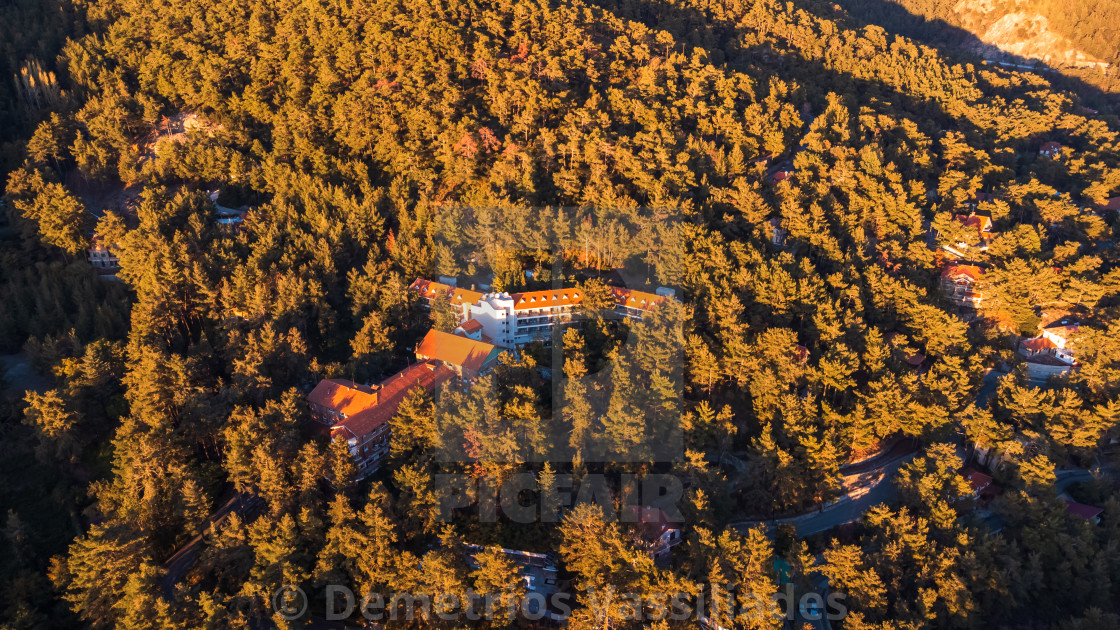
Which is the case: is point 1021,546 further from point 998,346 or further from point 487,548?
point 487,548

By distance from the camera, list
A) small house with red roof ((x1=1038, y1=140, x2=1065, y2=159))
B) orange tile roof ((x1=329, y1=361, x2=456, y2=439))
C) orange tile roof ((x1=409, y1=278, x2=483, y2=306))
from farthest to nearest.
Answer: small house with red roof ((x1=1038, y1=140, x2=1065, y2=159))
orange tile roof ((x1=409, y1=278, x2=483, y2=306))
orange tile roof ((x1=329, y1=361, x2=456, y2=439))

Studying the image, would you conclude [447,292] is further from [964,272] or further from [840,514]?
[964,272]

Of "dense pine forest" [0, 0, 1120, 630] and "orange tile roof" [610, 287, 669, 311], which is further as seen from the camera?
"orange tile roof" [610, 287, 669, 311]

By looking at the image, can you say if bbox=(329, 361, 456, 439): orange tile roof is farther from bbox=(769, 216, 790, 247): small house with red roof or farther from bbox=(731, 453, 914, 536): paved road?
bbox=(769, 216, 790, 247): small house with red roof

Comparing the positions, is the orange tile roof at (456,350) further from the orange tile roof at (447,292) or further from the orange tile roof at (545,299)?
the orange tile roof at (545,299)

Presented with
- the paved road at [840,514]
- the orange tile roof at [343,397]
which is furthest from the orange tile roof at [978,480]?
the orange tile roof at [343,397]

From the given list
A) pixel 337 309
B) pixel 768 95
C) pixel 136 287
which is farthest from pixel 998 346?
pixel 136 287

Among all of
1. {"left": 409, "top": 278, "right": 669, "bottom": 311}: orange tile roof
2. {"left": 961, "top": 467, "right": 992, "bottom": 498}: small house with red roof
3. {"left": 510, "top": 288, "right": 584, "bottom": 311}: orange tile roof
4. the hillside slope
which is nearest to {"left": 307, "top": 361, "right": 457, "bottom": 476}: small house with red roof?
{"left": 409, "top": 278, "right": 669, "bottom": 311}: orange tile roof
